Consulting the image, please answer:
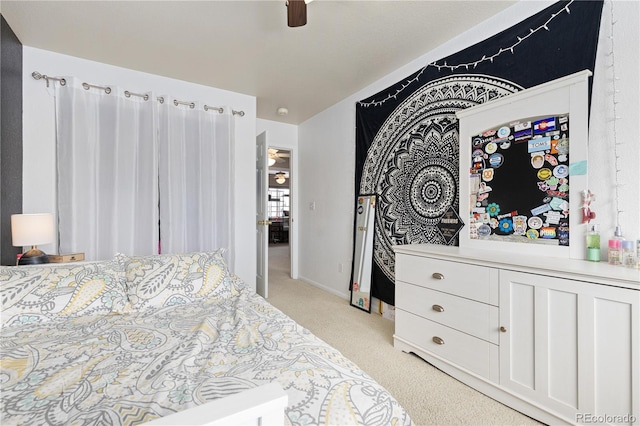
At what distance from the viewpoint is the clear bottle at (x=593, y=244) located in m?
1.56

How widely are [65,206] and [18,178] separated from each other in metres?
0.38

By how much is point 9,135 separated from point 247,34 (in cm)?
206

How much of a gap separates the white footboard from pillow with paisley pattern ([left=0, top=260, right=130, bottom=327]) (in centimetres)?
151

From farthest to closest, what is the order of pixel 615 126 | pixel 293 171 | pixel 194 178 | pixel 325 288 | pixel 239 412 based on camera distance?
pixel 293 171, pixel 325 288, pixel 194 178, pixel 615 126, pixel 239 412

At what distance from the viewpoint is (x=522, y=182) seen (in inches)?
75.4

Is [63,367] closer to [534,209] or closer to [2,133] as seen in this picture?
[2,133]

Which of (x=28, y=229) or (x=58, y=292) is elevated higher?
(x=28, y=229)

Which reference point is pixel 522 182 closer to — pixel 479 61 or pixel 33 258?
pixel 479 61

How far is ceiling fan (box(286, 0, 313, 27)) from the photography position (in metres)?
1.57

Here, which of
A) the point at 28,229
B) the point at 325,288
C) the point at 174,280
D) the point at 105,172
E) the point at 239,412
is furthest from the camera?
the point at 325,288

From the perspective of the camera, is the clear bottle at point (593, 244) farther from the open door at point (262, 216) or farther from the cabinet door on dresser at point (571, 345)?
the open door at point (262, 216)

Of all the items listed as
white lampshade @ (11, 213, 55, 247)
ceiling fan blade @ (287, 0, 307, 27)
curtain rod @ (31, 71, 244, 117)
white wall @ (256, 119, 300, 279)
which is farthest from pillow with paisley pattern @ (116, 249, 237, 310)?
white wall @ (256, 119, 300, 279)
